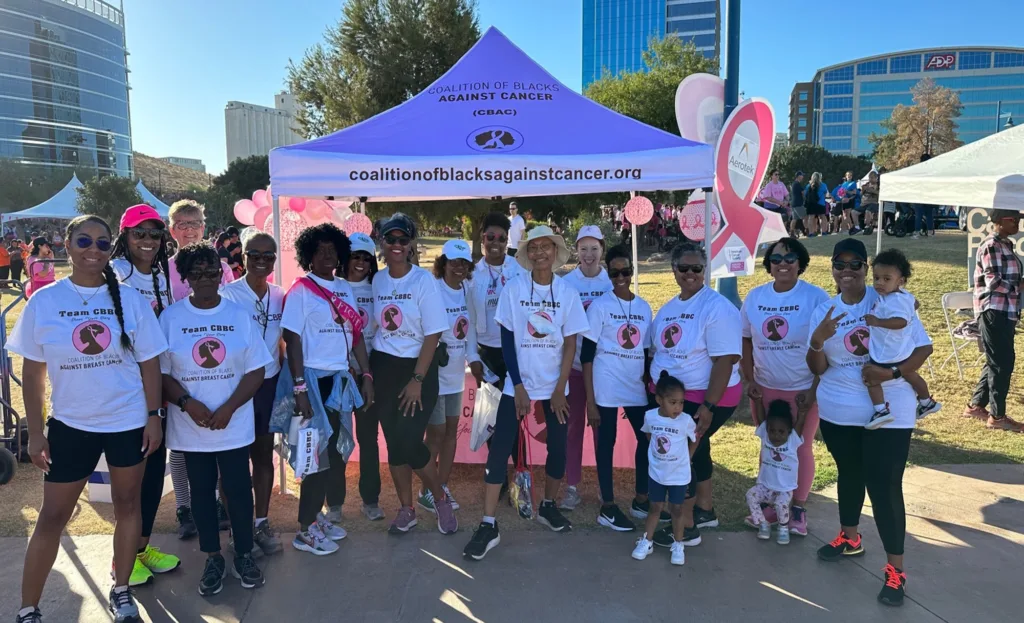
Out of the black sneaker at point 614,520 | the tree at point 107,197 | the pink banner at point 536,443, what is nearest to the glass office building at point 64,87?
the tree at point 107,197

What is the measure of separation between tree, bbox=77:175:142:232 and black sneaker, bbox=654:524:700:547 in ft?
152

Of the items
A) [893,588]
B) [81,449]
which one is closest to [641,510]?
[893,588]

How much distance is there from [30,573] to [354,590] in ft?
4.59

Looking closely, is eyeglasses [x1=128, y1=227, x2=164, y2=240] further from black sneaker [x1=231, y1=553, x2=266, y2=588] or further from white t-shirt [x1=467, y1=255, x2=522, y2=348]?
white t-shirt [x1=467, y1=255, x2=522, y2=348]

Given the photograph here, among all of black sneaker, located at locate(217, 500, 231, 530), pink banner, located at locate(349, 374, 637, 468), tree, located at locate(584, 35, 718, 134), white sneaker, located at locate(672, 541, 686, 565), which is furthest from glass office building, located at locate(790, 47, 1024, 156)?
black sneaker, located at locate(217, 500, 231, 530)

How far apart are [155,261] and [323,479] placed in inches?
58.6

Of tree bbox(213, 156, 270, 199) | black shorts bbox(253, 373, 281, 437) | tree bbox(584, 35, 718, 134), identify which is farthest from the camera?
tree bbox(213, 156, 270, 199)

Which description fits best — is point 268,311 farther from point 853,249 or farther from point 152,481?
point 853,249

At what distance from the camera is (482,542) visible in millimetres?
3512

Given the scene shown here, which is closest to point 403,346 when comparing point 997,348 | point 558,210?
point 997,348

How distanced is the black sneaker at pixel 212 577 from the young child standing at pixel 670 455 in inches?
85.1

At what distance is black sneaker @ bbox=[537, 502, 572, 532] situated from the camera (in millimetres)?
3842

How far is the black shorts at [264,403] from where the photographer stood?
3.43 metres

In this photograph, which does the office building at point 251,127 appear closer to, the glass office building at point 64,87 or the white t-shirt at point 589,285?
the glass office building at point 64,87
